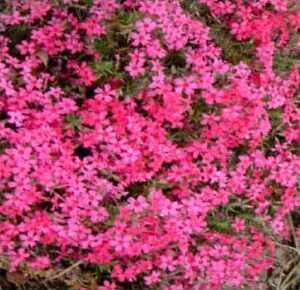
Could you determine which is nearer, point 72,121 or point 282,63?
point 72,121

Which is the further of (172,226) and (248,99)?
(248,99)

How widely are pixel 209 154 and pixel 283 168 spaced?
335mm

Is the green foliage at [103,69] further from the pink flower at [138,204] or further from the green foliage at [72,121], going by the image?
the pink flower at [138,204]

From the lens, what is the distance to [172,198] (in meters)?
2.38

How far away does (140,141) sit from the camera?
7.32ft

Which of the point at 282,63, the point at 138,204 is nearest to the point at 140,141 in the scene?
the point at 138,204

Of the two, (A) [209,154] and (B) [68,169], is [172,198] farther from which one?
(B) [68,169]

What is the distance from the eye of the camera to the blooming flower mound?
2.16m

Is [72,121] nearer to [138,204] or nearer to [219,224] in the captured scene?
[138,204]

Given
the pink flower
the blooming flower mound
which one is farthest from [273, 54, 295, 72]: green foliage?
the pink flower

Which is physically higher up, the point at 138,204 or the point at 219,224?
the point at 138,204

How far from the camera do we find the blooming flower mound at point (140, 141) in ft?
7.08

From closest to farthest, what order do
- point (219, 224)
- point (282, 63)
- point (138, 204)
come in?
point (138, 204), point (219, 224), point (282, 63)

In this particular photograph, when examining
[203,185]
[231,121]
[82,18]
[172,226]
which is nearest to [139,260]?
[172,226]
